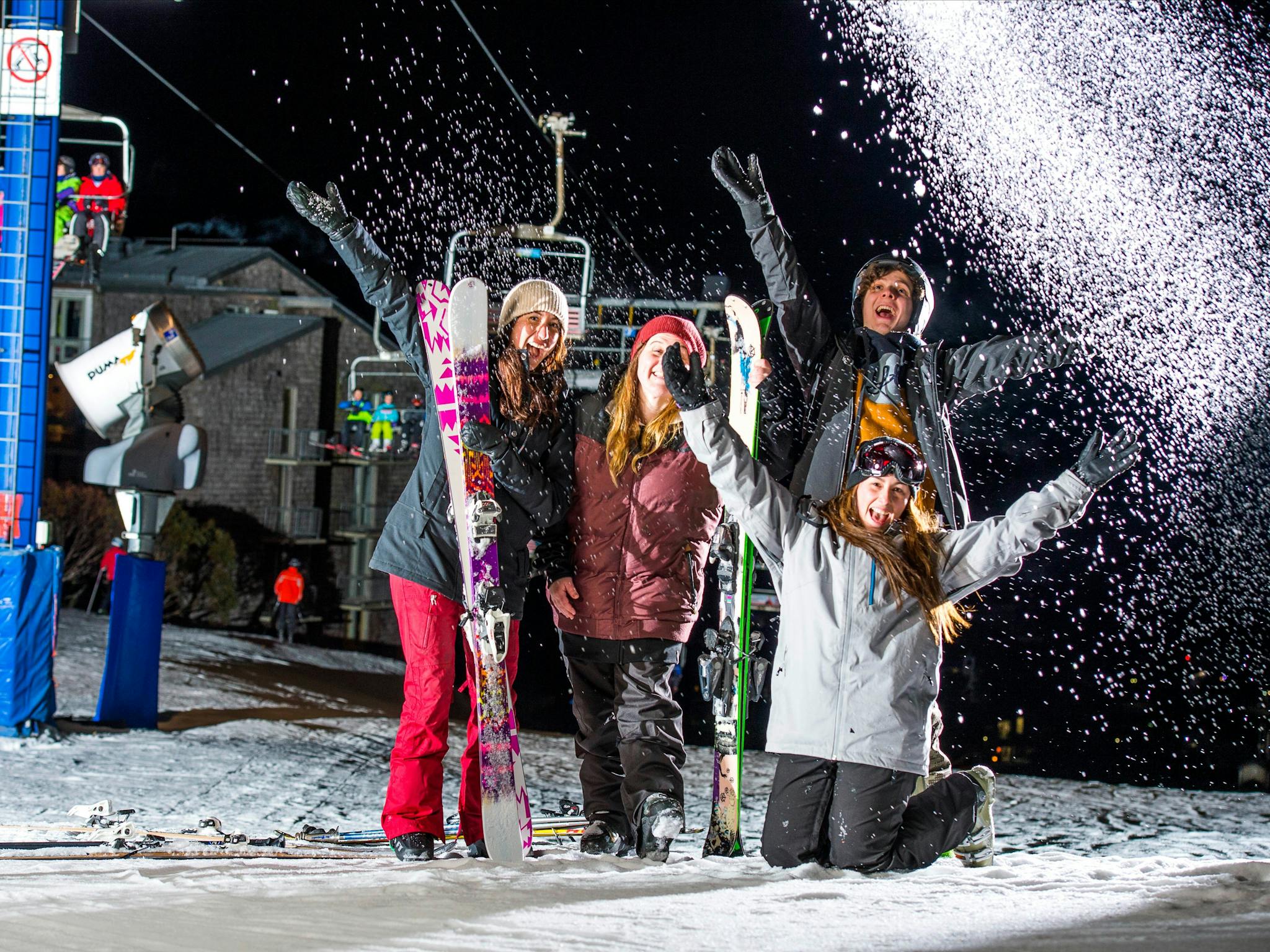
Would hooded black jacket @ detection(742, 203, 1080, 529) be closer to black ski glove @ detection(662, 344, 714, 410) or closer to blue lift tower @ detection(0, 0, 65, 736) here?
black ski glove @ detection(662, 344, 714, 410)

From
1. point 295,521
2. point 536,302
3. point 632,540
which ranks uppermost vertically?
point 536,302

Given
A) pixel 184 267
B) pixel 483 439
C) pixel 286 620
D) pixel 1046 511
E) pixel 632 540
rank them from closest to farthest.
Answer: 1. pixel 1046 511
2. pixel 483 439
3. pixel 632 540
4. pixel 286 620
5. pixel 184 267

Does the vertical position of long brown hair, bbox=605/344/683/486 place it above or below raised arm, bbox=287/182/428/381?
below

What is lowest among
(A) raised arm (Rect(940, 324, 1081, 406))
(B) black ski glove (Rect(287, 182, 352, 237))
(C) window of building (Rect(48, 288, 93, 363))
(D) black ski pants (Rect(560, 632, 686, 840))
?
(D) black ski pants (Rect(560, 632, 686, 840))

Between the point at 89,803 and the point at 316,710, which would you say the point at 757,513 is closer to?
the point at 89,803

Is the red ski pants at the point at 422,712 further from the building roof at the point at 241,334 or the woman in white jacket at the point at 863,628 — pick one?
the building roof at the point at 241,334

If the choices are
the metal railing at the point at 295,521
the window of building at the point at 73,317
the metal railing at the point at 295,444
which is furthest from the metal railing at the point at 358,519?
the window of building at the point at 73,317

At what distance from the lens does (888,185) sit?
16688mm

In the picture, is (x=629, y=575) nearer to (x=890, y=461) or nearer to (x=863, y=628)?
(x=863, y=628)

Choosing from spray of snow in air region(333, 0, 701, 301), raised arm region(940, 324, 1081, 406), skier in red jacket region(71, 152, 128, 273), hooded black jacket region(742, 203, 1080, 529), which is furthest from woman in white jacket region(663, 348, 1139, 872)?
skier in red jacket region(71, 152, 128, 273)

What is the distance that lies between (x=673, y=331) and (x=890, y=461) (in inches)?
29.2

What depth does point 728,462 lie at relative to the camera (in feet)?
9.66

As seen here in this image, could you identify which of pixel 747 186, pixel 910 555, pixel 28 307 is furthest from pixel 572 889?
pixel 28 307

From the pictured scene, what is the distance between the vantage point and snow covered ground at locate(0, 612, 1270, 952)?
2.22 metres
